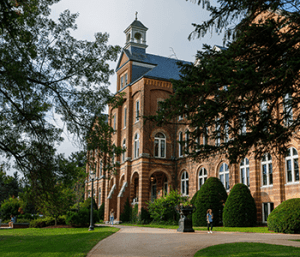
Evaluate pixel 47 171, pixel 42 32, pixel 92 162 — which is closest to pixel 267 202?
pixel 92 162

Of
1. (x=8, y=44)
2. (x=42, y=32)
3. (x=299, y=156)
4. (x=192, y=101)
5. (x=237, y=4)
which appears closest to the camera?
(x=237, y=4)

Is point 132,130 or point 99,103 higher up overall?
point 132,130

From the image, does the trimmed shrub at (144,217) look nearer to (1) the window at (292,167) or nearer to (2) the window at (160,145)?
(2) the window at (160,145)

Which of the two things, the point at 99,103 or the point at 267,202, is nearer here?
the point at 99,103

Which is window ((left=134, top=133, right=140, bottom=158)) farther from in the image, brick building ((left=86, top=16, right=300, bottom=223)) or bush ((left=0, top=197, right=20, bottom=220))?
bush ((left=0, top=197, right=20, bottom=220))

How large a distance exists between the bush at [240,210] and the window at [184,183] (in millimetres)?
11250

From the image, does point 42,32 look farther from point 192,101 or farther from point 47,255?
point 47,255

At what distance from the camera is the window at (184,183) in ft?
112

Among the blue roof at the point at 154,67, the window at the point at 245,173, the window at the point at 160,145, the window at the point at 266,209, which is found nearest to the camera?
the window at the point at 266,209

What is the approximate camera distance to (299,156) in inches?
837

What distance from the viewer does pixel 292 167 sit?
21984mm

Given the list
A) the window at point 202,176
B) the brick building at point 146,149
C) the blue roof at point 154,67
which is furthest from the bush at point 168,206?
the blue roof at point 154,67

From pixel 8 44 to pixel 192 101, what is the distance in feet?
19.7

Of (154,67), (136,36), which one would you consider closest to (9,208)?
(154,67)
